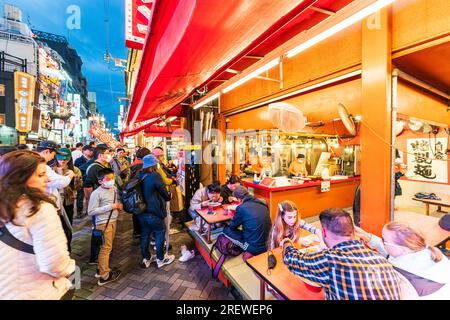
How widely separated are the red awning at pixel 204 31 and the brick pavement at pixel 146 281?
10.5 ft

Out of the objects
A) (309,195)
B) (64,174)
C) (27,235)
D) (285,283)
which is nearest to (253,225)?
(285,283)

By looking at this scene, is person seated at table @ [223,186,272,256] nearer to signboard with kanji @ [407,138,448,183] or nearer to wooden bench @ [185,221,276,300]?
wooden bench @ [185,221,276,300]

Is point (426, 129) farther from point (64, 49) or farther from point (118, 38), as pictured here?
point (118, 38)

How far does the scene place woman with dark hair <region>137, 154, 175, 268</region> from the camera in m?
3.41

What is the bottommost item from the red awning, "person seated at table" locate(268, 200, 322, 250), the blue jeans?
the blue jeans

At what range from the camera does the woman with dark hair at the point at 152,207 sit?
11.2 feet

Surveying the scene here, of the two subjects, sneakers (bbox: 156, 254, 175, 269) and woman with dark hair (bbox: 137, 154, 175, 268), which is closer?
woman with dark hair (bbox: 137, 154, 175, 268)

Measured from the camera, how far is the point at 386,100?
7.19ft

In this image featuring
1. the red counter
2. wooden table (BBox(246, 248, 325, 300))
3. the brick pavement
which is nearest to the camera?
wooden table (BBox(246, 248, 325, 300))

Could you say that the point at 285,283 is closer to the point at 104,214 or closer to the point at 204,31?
the point at 204,31

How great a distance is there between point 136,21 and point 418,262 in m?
5.31

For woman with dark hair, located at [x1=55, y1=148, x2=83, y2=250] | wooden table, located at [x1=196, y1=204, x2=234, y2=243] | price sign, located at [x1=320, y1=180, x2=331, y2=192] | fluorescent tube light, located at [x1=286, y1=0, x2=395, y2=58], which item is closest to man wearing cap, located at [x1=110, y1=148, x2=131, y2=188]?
woman with dark hair, located at [x1=55, y1=148, x2=83, y2=250]

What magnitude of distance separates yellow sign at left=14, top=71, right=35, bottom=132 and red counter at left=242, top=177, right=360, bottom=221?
1169 centimetres
